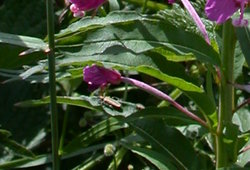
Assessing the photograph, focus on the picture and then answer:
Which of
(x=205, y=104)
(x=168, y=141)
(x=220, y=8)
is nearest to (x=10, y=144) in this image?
(x=168, y=141)

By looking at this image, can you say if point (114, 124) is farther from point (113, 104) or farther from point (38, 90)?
point (38, 90)

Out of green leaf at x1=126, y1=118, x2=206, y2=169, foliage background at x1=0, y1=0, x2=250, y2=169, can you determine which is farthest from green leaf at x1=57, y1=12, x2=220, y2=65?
green leaf at x1=126, y1=118, x2=206, y2=169

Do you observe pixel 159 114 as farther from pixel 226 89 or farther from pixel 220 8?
pixel 220 8

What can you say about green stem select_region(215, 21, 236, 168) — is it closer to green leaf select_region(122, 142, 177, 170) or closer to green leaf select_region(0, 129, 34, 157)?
green leaf select_region(122, 142, 177, 170)

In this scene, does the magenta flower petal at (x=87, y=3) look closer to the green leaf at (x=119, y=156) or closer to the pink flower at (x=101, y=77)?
the pink flower at (x=101, y=77)

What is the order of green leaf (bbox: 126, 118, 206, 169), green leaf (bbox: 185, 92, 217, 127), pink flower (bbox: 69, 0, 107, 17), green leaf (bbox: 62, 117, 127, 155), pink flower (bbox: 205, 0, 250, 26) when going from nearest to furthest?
pink flower (bbox: 205, 0, 250, 26)
pink flower (bbox: 69, 0, 107, 17)
green leaf (bbox: 185, 92, 217, 127)
green leaf (bbox: 126, 118, 206, 169)
green leaf (bbox: 62, 117, 127, 155)

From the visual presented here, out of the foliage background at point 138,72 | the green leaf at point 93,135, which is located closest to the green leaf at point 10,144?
the foliage background at point 138,72
